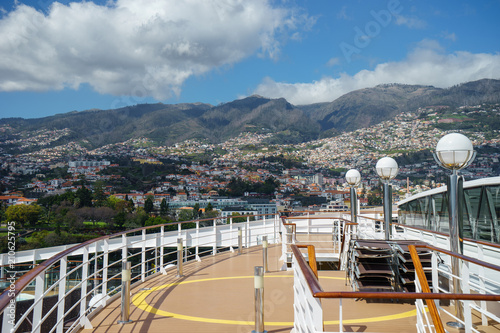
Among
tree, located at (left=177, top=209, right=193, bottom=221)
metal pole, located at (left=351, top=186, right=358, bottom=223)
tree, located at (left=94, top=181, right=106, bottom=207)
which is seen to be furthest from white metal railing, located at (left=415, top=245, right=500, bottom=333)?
tree, located at (left=94, top=181, right=106, bottom=207)

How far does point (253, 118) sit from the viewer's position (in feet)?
418

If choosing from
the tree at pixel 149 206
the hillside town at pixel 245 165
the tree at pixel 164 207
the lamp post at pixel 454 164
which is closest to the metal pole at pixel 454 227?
the lamp post at pixel 454 164

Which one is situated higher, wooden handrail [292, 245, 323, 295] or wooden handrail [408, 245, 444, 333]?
wooden handrail [292, 245, 323, 295]

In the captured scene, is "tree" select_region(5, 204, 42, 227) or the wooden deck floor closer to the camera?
the wooden deck floor

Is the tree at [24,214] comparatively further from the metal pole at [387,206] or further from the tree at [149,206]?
the metal pole at [387,206]

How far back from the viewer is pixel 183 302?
4973 mm

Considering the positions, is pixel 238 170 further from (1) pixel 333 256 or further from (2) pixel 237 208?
(1) pixel 333 256

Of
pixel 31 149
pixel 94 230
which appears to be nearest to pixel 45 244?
pixel 94 230

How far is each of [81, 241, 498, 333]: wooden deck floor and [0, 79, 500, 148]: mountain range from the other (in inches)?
2990

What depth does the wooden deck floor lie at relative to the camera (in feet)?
12.7

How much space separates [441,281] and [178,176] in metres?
67.5

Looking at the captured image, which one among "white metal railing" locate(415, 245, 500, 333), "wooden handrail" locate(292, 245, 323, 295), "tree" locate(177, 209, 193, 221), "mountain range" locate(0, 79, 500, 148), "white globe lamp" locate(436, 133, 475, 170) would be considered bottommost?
"tree" locate(177, 209, 193, 221)

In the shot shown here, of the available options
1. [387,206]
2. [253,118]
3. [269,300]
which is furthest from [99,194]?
[253,118]

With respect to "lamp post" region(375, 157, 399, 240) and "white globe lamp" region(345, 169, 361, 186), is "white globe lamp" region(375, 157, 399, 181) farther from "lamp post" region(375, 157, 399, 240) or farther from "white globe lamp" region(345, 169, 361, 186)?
"white globe lamp" region(345, 169, 361, 186)
